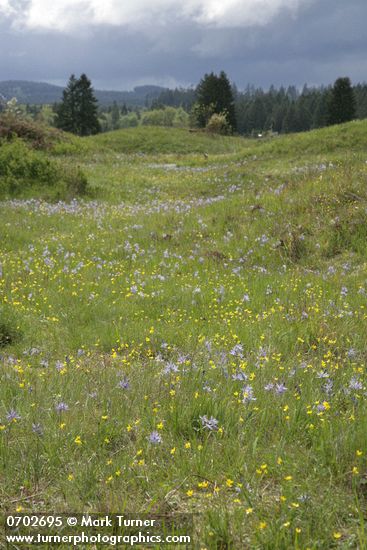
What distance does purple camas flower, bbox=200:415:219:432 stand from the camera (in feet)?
11.5

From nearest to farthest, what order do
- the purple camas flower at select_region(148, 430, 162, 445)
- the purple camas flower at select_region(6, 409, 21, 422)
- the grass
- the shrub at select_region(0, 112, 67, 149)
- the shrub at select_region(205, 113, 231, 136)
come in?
the grass → the purple camas flower at select_region(148, 430, 162, 445) → the purple camas flower at select_region(6, 409, 21, 422) → the shrub at select_region(0, 112, 67, 149) → the shrub at select_region(205, 113, 231, 136)

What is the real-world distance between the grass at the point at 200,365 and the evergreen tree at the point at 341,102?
6243 cm

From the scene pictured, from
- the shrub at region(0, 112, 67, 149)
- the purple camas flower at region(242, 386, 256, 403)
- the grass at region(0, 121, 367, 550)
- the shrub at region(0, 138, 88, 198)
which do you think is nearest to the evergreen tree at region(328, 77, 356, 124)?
the shrub at region(0, 112, 67, 149)

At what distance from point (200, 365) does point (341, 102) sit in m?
73.5

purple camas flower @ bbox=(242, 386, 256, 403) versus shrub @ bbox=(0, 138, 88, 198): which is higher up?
shrub @ bbox=(0, 138, 88, 198)

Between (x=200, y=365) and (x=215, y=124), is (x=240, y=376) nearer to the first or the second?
(x=200, y=365)

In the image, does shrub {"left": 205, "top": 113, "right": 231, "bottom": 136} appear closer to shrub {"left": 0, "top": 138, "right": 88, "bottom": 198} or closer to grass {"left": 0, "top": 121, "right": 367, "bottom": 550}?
shrub {"left": 0, "top": 138, "right": 88, "bottom": 198}

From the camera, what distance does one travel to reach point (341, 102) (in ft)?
226

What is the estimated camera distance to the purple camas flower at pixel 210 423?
138 inches

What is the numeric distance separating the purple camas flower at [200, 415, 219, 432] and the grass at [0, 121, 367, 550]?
25 millimetres

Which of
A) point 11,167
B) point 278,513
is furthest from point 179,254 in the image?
point 11,167

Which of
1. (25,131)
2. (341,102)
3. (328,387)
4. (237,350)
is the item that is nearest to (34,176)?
(25,131)

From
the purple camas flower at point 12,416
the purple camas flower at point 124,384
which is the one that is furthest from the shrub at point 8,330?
the purple camas flower at point 12,416

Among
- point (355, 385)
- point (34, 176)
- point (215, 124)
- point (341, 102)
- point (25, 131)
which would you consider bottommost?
point (355, 385)
